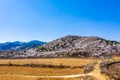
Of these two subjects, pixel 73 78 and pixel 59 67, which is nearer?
pixel 73 78

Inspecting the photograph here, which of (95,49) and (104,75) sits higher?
(95,49)

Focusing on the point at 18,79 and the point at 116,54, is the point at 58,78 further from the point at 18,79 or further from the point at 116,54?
the point at 116,54

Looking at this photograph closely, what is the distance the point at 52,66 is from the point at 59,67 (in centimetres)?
353

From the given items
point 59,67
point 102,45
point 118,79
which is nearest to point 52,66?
point 59,67

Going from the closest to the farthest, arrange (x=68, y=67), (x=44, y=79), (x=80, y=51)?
(x=44, y=79), (x=68, y=67), (x=80, y=51)

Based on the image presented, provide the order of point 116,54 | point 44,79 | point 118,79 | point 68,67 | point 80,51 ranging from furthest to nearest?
point 80,51 → point 116,54 → point 68,67 → point 44,79 → point 118,79

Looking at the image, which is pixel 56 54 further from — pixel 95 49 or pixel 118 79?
pixel 118 79

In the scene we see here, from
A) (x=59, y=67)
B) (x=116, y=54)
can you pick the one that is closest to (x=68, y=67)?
(x=59, y=67)

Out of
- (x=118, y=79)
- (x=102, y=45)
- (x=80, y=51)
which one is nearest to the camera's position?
(x=118, y=79)

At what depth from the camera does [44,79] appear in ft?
250

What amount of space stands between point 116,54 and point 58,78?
94875mm

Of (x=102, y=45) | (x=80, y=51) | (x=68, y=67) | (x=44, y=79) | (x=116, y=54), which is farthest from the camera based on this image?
(x=102, y=45)

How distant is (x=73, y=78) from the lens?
250ft

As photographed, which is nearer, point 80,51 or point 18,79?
point 18,79
